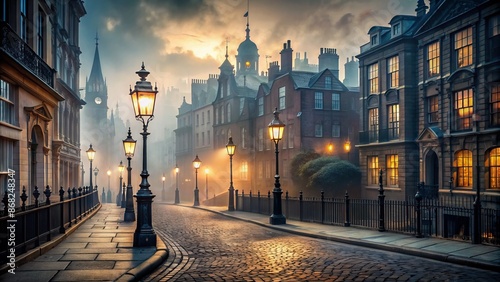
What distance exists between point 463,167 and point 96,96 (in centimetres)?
8645

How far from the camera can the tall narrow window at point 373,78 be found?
3438 cm

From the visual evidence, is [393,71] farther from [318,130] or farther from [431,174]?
[318,130]

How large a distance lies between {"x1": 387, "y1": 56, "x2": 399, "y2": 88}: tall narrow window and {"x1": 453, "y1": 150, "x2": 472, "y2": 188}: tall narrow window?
7.76 metres

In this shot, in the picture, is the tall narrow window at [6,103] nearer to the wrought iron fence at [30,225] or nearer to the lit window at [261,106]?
the wrought iron fence at [30,225]

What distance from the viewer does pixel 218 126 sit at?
60.2 meters

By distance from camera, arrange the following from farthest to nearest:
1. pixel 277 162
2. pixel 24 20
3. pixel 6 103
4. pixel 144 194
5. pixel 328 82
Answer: pixel 328 82, pixel 277 162, pixel 24 20, pixel 6 103, pixel 144 194

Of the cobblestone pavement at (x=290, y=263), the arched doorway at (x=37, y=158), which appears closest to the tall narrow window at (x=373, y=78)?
the cobblestone pavement at (x=290, y=263)

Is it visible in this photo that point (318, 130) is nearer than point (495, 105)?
No

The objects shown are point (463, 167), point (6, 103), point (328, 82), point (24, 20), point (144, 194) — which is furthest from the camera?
point (328, 82)

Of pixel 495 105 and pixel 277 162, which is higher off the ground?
pixel 495 105

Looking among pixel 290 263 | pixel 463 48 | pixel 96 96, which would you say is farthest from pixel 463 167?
pixel 96 96

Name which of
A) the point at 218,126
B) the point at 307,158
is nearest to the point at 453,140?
the point at 307,158

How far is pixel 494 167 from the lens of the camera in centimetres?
2383

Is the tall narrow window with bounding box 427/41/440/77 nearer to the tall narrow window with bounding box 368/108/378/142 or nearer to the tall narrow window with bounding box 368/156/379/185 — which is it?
the tall narrow window with bounding box 368/108/378/142
